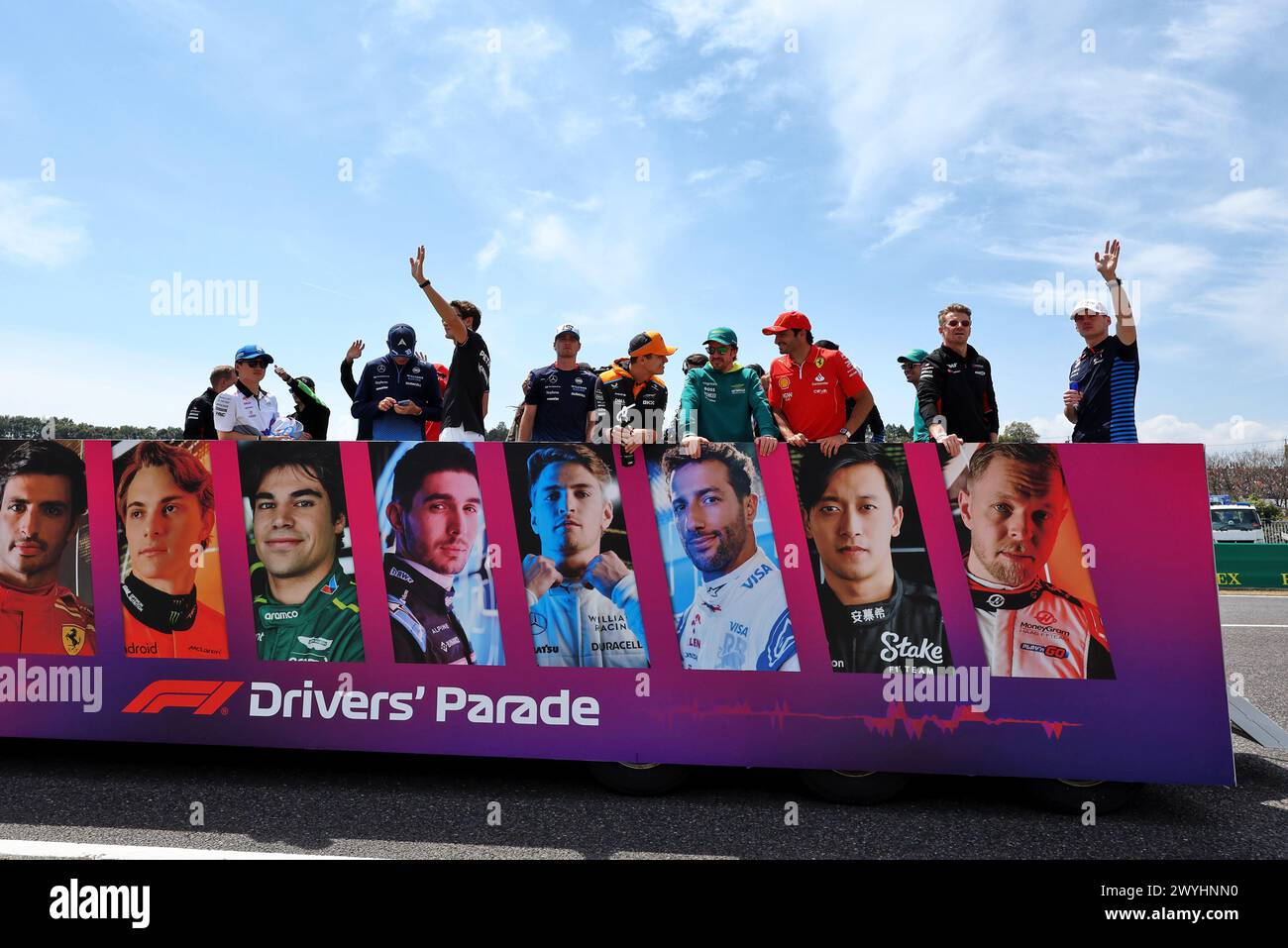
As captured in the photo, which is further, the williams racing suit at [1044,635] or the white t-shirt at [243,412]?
the white t-shirt at [243,412]

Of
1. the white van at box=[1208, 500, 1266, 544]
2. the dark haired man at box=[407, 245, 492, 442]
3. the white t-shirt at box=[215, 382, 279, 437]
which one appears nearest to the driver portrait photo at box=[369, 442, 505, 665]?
the dark haired man at box=[407, 245, 492, 442]

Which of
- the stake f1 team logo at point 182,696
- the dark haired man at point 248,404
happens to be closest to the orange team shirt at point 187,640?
the stake f1 team logo at point 182,696

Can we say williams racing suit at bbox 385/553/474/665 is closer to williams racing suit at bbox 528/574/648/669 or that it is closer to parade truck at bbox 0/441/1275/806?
parade truck at bbox 0/441/1275/806

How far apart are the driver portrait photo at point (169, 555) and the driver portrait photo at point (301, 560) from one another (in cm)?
30

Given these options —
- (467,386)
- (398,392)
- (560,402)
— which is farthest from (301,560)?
(560,402)

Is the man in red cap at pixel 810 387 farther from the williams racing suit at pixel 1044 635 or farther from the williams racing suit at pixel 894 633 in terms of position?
the williams racing suit at pixel 1044 635

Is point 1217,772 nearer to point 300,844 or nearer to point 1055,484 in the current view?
point 1055,484

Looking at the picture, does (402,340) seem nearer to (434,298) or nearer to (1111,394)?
(434,298)

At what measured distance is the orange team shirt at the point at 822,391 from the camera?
196 inches

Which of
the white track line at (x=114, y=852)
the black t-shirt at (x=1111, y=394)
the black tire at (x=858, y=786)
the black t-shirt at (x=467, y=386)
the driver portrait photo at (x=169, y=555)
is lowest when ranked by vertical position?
the black tire at (x=858, y=786)

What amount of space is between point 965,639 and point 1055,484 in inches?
39.3

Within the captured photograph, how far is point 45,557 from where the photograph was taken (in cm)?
479

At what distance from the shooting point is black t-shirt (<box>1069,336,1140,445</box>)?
4793mm

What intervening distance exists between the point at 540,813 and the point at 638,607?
1.23 m
